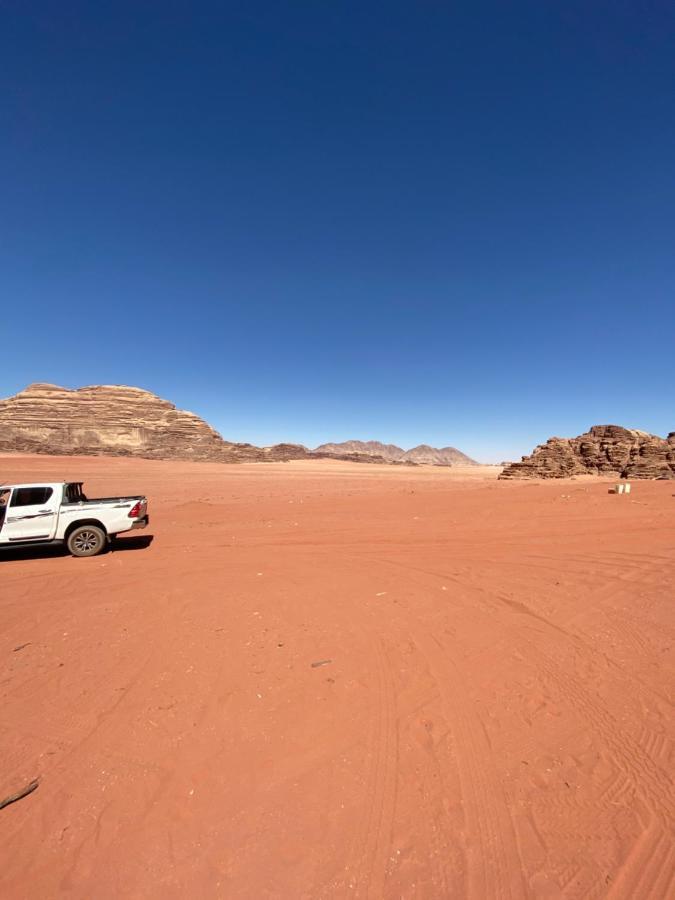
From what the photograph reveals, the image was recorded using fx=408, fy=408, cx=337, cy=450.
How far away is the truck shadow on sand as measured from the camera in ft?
30.7

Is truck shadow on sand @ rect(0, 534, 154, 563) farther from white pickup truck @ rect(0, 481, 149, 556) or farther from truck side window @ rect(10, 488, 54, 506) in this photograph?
truck side window @ rect(10, 488, 54, 506)

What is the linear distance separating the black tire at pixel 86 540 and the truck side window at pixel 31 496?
3.14 feet

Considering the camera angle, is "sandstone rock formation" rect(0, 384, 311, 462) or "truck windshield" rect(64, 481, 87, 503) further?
"sandstone rock formation" rect(0, 384, 311, 462)

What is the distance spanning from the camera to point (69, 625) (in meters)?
5.47

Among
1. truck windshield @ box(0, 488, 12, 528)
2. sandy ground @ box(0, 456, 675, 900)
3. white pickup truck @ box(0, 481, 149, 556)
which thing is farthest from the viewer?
white pickup truck @ box(0, 481, 149, 556)

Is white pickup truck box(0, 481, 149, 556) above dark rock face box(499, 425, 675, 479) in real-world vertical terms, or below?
below

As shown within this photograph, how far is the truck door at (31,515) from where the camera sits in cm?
878

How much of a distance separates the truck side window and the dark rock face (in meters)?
44.0

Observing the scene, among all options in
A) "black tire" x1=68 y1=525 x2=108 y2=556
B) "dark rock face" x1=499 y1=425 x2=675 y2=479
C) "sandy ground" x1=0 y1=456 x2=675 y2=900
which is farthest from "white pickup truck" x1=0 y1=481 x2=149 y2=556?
"dark rock face" x1=499 y1=425 x2=675 y2=479

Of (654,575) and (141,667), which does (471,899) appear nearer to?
(141,667)

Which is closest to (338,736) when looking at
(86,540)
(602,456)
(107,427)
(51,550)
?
(86,540)

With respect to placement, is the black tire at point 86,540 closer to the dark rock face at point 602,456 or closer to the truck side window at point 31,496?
the truck side window at point 31,496

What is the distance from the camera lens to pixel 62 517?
30.1 ft

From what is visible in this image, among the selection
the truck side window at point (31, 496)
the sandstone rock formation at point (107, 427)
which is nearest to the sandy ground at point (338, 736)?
the truck side window at point (31, 496)
